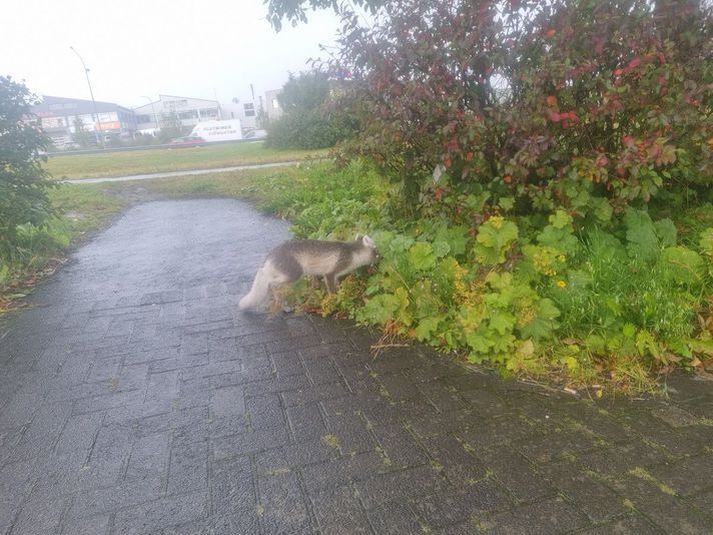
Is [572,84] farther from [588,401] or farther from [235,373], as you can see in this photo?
[235,373]

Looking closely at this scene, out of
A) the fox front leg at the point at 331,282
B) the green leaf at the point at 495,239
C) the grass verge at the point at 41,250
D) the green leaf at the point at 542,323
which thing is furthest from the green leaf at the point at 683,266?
the grass verge at the point at 41,250

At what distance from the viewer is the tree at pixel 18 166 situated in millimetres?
Result: 6117

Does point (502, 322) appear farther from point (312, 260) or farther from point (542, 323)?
point (312, 260)

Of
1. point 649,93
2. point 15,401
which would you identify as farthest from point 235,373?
point 649,93

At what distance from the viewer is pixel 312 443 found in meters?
2.79

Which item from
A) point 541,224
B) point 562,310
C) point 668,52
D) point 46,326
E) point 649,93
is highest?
point 668,52

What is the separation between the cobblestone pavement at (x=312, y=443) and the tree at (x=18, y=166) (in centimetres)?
248

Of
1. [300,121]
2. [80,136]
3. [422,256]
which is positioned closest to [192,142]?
[80,136]

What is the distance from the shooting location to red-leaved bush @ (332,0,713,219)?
343 cm

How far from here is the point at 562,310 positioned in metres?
3.54

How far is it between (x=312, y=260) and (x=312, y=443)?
215cm

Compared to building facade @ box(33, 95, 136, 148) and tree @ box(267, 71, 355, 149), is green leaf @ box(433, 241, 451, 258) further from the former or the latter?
building facade @ box(33, 95, 136, 148)

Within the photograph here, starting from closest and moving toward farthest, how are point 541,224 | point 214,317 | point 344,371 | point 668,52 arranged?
1. point 668,52
2. point 344,371
3. point 541,224
4. point 214,317

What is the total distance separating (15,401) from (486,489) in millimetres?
3239
